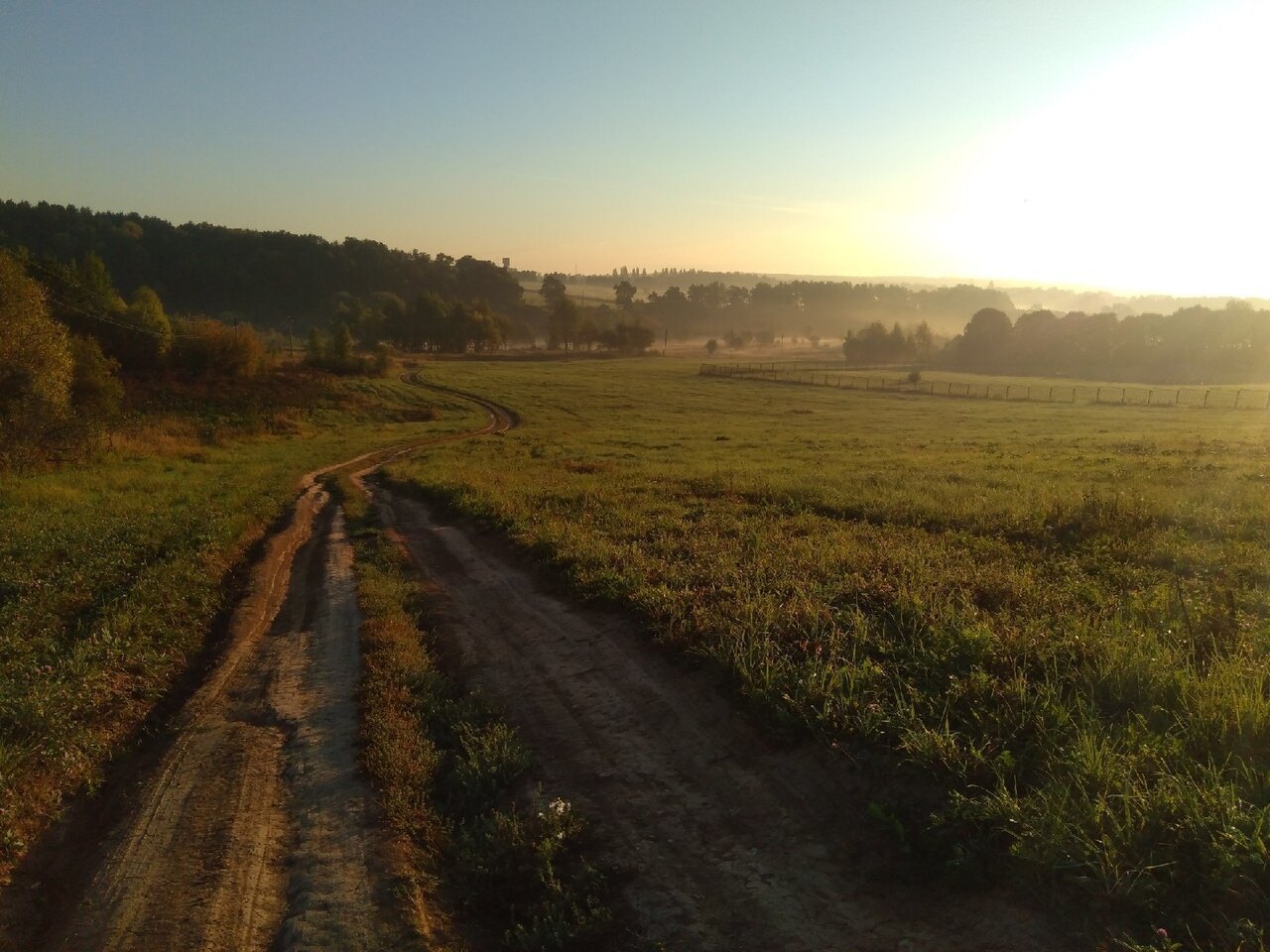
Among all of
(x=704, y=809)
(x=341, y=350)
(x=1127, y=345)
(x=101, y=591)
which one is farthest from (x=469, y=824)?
(x=1127, y=345)

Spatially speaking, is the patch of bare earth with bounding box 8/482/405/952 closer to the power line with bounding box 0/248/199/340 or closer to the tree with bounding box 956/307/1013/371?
the power line with bounding box 0/248/199/340

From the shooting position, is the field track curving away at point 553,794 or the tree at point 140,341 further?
the tree at point 140,341

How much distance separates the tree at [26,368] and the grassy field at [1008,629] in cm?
1433

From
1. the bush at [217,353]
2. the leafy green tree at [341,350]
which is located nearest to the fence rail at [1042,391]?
the leafy green tree at [341,350]

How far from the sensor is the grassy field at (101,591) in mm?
7348

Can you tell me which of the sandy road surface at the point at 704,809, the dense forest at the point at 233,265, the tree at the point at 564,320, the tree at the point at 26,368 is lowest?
the sandy road surface at the point at 704,809

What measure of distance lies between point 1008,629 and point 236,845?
26.3 feet

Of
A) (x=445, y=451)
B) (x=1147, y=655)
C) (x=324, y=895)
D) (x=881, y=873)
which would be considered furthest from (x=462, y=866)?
(x=445, y=451)

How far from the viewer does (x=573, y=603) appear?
11.6 metres

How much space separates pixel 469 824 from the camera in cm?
666

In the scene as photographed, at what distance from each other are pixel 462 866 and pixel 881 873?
3230 mm

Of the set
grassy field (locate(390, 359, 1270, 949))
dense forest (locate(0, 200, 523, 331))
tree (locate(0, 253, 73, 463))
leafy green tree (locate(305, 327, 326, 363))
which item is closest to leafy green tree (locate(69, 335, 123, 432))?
tree (locate(0, 253, 73, 463))

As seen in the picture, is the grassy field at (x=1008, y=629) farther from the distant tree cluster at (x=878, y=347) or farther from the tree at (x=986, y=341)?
the distant tree cluster at (x=878, y=347)

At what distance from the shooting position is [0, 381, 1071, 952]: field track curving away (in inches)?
206
